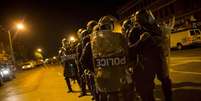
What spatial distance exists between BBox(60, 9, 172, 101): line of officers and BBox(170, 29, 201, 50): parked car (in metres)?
26.9

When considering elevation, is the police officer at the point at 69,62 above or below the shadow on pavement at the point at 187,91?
above

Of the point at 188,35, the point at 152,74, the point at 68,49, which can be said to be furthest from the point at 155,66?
the point at 188,35

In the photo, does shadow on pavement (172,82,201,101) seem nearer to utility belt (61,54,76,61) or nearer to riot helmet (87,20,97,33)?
riot helmet (87,20,97,33)

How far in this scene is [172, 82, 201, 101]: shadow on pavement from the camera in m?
7.59

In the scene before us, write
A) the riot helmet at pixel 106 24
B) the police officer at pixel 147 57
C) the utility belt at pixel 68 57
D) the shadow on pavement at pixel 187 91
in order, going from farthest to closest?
the utility belt at pixel 68 57
the shadow on pavement at pixel 187 91
the police officer at pixel 147 57
the riot helmet at pixel 106 24

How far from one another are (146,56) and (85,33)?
220cm

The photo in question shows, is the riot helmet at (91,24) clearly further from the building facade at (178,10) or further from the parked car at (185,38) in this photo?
the building facade at (178,10)

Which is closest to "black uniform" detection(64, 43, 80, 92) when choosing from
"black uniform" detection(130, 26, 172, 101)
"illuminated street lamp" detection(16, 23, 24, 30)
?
"black uniform" detection(130, 26, 172, 101)

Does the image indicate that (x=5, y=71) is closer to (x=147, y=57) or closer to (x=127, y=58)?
(x=147, y=57)

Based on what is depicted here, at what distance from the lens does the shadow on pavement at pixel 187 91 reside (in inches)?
299

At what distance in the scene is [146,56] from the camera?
6.32 meters

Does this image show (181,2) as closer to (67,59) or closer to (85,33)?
(67,59)

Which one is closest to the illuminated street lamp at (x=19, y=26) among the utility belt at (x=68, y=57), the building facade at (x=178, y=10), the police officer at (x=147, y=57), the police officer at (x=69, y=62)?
the building facade at (x=178, y=10)

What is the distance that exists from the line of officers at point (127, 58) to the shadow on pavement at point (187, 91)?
114 centimetres
